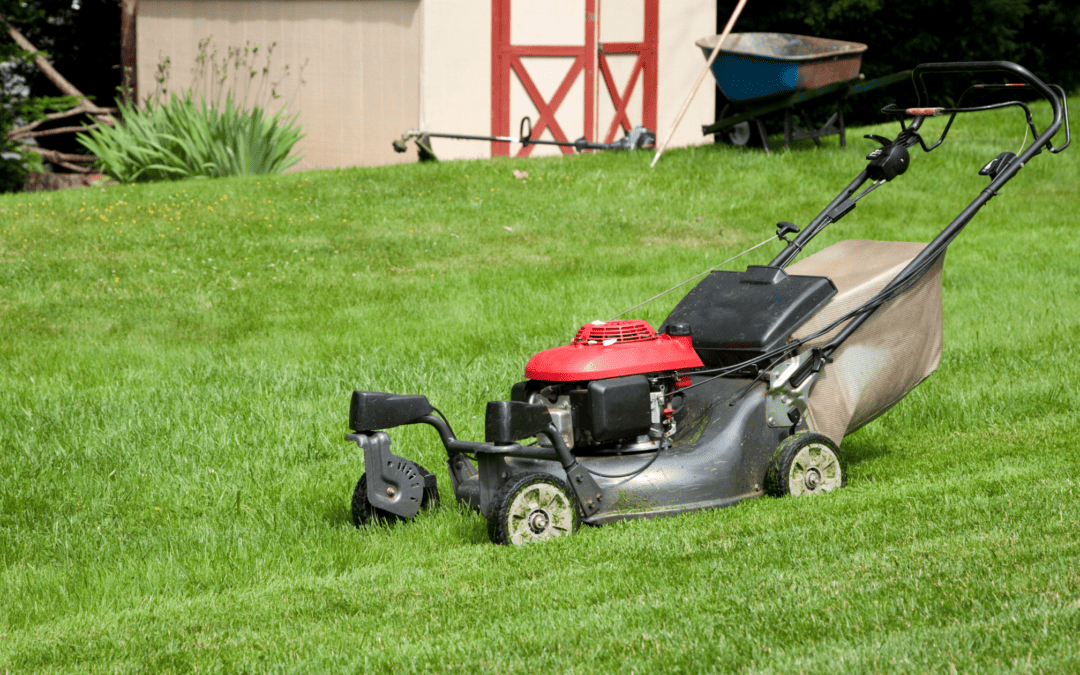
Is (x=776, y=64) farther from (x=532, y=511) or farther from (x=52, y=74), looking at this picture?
(x=52, y=74)

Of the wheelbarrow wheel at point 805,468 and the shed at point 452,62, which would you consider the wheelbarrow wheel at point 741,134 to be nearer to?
the shed at point 452,62

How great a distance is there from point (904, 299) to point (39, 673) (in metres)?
3.55

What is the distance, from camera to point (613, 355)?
4520mm

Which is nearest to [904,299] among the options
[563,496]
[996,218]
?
[563,496]

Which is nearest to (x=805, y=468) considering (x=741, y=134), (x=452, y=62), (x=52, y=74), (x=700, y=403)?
(x=700, y=403)

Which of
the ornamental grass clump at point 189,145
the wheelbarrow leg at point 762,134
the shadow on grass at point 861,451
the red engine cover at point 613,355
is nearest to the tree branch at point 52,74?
the ornamental grass clump at point 189,145

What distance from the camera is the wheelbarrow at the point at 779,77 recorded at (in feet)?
43.5

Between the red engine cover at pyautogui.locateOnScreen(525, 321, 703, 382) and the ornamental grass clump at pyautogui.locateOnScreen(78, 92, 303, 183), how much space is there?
9775mm

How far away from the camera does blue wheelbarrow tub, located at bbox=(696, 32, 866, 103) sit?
1327cm

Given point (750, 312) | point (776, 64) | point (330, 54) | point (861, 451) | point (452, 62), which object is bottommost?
point (861, 451)

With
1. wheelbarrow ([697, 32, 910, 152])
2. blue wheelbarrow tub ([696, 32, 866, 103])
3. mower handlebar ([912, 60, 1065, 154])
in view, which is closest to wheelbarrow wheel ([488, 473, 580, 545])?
mower handlebar ([912, 60, 1065, 154])

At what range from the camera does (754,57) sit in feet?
44.0

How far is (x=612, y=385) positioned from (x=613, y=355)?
0.15m

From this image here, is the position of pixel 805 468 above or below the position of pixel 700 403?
below
